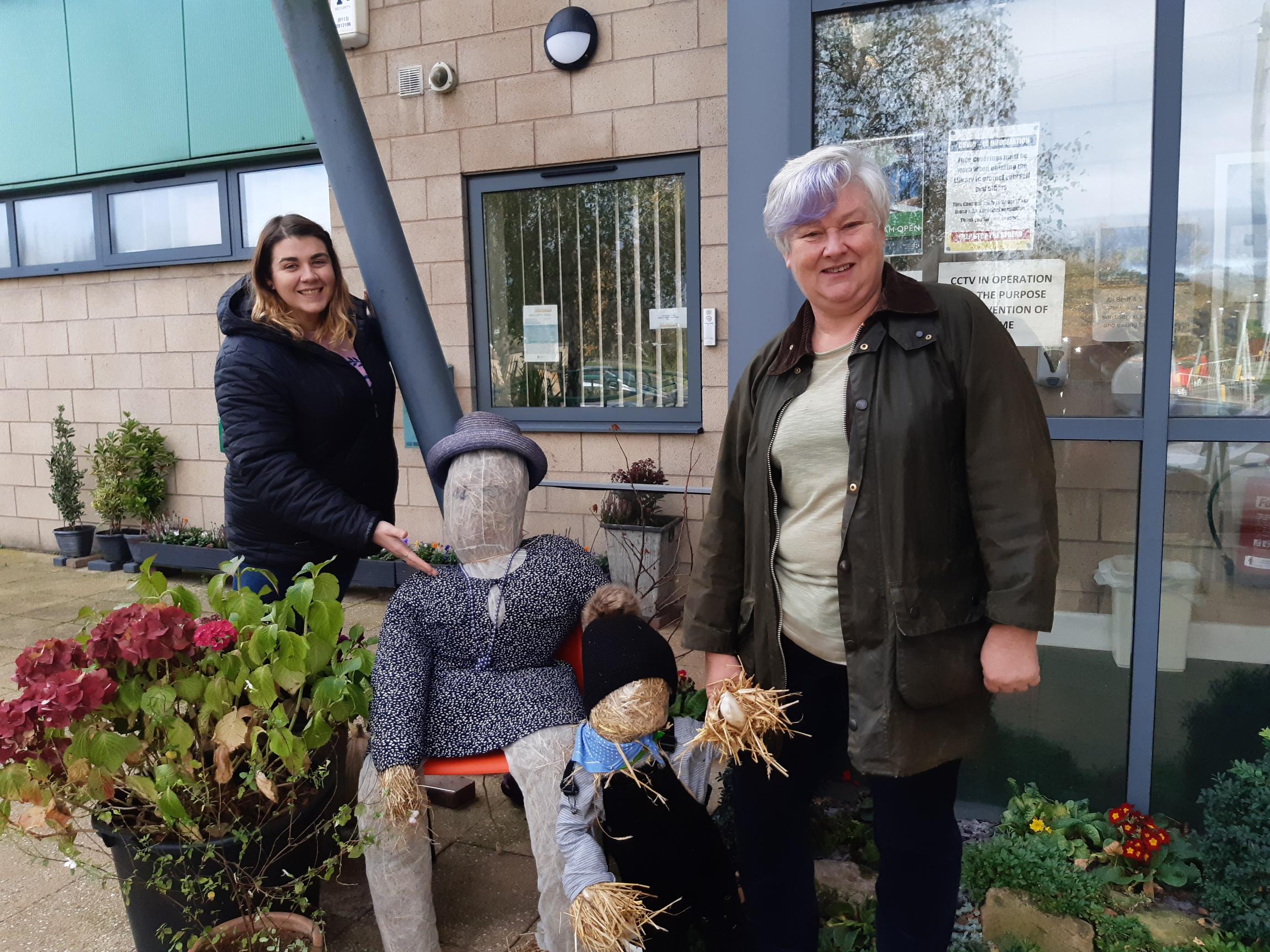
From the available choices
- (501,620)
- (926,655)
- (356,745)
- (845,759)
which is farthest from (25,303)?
Result: (926,655)

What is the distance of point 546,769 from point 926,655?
957mm

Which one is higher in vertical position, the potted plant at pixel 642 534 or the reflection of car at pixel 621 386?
the reflection of car at pixel 621 386

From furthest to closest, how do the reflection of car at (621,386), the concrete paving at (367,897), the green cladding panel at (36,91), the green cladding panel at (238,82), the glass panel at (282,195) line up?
the green cladding panel at (36,91) → the glass panel at (282,195) → the green cladding panel at (238,82) → the reflection of car at (621,386) → the concrete paving at (367,897)

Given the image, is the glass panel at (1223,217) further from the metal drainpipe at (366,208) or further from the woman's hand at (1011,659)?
the metal drainpipe at (366,208)

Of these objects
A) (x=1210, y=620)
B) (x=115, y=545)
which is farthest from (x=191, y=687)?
(x=115, y=545)

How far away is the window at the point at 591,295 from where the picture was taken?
5.31 metres

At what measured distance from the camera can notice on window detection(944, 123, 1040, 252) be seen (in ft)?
8.07

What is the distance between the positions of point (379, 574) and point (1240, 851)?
4811 millimetres

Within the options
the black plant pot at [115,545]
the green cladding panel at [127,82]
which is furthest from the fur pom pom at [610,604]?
the green cladding panel at [127,82]

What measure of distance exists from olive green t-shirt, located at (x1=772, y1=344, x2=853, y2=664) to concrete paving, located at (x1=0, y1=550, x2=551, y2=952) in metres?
1.26

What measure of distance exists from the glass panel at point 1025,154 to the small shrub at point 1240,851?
1.01 m

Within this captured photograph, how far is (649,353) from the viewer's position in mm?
5500

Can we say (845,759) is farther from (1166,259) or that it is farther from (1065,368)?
(1166,259)

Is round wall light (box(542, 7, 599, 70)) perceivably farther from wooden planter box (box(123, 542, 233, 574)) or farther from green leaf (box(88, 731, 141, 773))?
green leaf (box(88, 731, 141, 773))
